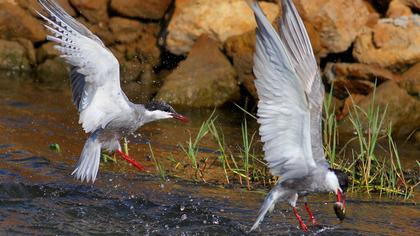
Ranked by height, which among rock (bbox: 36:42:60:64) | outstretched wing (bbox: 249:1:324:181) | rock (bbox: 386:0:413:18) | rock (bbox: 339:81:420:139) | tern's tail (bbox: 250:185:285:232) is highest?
outstretched wing (bbox: 249:1:324:181)

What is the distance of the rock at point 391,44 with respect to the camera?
11148 millimetres

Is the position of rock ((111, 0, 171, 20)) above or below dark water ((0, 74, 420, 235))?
above

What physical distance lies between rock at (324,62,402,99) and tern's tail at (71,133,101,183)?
4116mm

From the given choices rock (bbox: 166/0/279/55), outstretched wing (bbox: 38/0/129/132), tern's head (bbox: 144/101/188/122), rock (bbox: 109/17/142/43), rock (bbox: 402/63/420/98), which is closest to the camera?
outstretched wing (bbox: 38/0/129/132)

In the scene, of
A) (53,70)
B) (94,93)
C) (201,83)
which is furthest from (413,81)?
(53,70)

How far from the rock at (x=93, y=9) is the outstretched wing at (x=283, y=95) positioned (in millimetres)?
7189

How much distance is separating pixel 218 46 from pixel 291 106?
6.14m

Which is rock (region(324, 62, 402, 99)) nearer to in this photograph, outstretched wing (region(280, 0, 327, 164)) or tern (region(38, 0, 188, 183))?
tern (region(38, 0, 188, 183))

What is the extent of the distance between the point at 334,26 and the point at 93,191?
15.9 feet

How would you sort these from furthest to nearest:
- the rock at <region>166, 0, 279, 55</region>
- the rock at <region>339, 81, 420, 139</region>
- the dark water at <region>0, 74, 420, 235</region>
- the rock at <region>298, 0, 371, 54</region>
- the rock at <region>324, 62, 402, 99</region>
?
the rock at <region>166, 0, 279, 55</region> → the rock at <region>298, 0, 371, 54</region> → the rock at <region>324, 62, 402, 99</region> → the rock at <region>339, 81, 420, 139</region> → the dark water at <region>0, 74, 420, 235</region>

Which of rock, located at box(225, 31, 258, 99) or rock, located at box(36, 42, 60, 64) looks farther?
rock, located at box(36, 42, 60, 64)

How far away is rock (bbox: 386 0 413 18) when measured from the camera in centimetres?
1174

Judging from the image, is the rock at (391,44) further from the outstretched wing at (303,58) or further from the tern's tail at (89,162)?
the outstretched wing at (303,58)

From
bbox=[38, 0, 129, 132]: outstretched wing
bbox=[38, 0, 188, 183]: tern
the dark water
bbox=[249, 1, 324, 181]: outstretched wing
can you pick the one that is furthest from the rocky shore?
bbox=[249, 1, 324, 181]: outstretched wing
